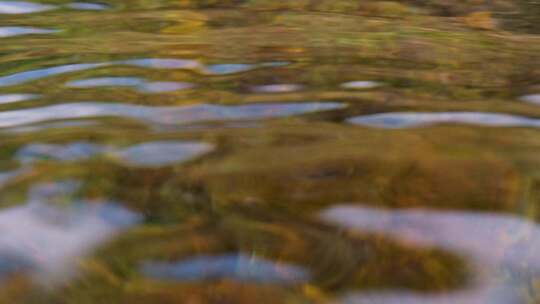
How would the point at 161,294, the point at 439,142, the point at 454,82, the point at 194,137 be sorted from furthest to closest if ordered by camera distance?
the point at 454,82 < the point at 194,137 < the point at 439,142 < the point at 161,294

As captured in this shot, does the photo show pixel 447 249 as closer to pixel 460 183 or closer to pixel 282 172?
pixel 460 183

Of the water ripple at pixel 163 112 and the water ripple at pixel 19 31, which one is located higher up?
the water ripple at pixel 19 31

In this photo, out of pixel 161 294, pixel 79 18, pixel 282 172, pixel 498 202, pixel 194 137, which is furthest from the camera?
pixel 79 18

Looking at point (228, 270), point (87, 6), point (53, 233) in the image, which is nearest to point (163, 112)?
point (53, 233)

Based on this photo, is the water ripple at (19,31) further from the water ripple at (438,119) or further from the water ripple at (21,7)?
the water ripple at (438,119)

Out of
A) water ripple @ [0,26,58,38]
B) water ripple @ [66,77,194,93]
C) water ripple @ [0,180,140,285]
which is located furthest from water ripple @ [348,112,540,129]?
water ripple @ [0,26,58,38]

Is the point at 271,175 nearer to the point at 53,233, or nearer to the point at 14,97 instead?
the point at 53,233

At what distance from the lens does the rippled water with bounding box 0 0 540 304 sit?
102 cm

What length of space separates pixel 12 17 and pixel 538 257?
9.28 feet

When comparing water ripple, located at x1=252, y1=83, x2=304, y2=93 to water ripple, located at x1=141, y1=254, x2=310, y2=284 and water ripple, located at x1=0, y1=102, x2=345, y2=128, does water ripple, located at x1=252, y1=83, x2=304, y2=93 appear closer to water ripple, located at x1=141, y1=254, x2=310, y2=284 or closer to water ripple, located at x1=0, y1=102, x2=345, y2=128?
water ripple, located at x1=0, y1=102, x2=345, y2=128

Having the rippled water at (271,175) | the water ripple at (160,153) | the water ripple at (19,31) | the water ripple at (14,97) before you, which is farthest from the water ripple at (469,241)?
the water ripple at (19,31)

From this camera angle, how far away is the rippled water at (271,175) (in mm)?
1020

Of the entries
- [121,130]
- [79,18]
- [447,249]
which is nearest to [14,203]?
[121,130]

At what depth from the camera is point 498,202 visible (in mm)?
1171
